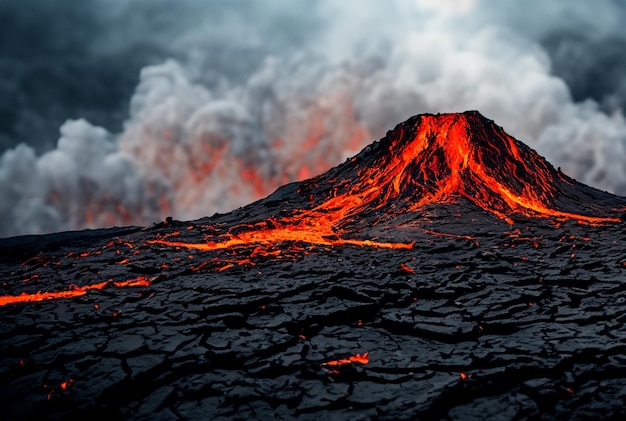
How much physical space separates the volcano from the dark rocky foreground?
0.03 metres

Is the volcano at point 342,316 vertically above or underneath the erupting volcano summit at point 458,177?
underneath

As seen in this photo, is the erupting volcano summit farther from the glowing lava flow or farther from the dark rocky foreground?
the dark rocky foreground

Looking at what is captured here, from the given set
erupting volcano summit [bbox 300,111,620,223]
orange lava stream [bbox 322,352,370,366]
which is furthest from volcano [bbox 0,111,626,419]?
erupting volcano summit [bbox 300,111,620,223]

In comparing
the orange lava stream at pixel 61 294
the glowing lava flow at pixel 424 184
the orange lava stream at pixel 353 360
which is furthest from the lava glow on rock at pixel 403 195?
the orange lava stream at pixel 353 360

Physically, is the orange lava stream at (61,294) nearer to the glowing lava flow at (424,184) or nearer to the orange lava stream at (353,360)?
the glowing lava flow at (424,184)

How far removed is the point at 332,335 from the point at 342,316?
25.3 inches

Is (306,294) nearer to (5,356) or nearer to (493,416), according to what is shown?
(493,416)

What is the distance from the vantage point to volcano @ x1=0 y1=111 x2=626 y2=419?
4.49m

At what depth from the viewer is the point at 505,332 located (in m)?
5.77

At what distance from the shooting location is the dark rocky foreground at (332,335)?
4.41 meters

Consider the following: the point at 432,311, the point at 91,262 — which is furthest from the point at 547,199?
the point at 91,262

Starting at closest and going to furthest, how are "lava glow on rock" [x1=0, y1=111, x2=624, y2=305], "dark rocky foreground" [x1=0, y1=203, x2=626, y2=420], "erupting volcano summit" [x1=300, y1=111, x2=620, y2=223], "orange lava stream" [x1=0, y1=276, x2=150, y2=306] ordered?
"dark rocky foreground" [x1=0, y1=203, x2=626, y2=420] → "orange lava stream" [x1=0, y1=276, x2=150, y2=306] → "lava glow on rock" [x1=0, y1=111, x2=624, y2=305] → "erupting volcano summit" [x1=300, y1=111, x2=620, y2=223]

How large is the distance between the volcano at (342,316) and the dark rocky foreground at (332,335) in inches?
1.2

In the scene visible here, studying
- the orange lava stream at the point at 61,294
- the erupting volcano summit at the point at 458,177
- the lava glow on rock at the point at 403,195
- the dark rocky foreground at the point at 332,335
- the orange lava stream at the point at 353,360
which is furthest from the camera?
the erupting volcano summit at the point at 458,177
